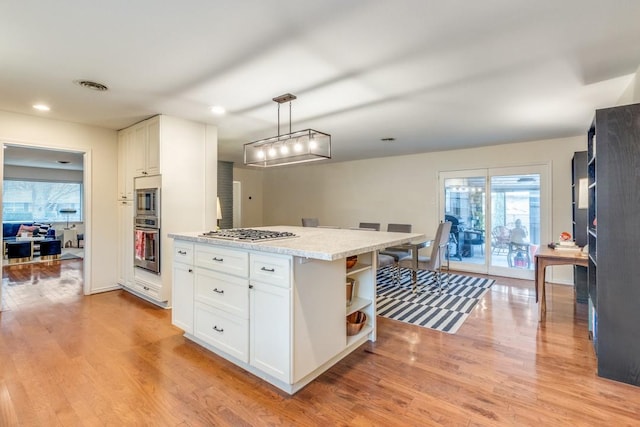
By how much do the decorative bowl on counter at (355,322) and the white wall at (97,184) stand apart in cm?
366

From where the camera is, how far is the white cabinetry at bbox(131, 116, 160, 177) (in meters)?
3.72

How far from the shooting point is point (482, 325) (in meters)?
3.15

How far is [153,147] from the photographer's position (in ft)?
12.4

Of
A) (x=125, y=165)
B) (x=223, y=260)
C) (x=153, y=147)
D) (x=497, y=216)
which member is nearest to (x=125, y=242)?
(x=125, y=165)

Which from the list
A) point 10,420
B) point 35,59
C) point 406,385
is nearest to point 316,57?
point 35,59

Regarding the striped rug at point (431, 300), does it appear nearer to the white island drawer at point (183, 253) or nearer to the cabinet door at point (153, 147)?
the white island drawer at point (183, 253)

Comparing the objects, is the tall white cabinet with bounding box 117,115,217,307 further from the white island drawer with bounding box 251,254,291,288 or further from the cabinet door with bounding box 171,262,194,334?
the white island drawer with bounding box 251,254,291,288

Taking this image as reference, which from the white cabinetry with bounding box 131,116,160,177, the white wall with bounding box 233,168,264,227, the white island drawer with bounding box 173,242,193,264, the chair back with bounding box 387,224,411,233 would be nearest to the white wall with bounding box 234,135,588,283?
the white wall with bounding box 233,168,264,227

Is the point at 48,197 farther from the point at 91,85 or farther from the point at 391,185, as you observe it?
the point at 391,185

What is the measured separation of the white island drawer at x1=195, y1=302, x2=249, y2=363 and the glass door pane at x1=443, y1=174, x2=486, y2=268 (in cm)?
478

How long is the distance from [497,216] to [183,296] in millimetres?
5147

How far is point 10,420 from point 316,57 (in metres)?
2.91

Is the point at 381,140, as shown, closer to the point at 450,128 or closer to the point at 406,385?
the point at 450,128

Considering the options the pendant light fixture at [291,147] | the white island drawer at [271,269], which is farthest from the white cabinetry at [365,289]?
the pendant light fixture at [291,147]
